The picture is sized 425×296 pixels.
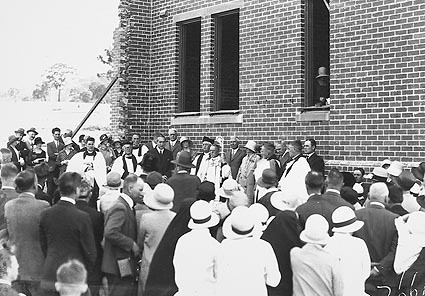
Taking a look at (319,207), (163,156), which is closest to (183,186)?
(319,207)

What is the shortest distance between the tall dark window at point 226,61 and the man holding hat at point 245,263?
9724 millimetres

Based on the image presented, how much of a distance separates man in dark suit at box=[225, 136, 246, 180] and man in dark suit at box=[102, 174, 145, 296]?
6.50 m

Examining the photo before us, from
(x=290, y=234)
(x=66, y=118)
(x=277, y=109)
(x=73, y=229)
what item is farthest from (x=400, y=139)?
(x=66, y=118)

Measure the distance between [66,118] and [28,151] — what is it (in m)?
3.09

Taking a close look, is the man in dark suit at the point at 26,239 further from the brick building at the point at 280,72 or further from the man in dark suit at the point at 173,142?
the man in dark suit at the point at 173,142

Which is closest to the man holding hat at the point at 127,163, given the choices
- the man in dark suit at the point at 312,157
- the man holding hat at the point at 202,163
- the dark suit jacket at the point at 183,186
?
the man holding hat at the point at 202,163

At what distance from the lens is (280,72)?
43.7 feet

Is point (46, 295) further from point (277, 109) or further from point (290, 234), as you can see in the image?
point (277, 109)

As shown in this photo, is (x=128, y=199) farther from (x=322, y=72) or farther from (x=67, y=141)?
(x=67, y=141)

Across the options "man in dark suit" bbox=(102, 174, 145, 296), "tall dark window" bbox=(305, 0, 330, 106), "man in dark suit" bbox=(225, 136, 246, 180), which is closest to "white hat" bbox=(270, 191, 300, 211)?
"man in dark suit" bbox=(102, 174, 145, 296)

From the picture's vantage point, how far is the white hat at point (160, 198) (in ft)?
22.7

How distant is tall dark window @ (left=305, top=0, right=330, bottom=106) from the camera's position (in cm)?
1279

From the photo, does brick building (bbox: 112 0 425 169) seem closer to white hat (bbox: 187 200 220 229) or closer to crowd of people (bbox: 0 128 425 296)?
crowd of people (bbox: 0 128 425 296)

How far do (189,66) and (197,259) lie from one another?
35.9 feet
